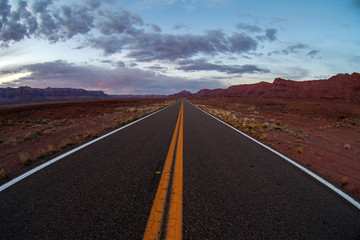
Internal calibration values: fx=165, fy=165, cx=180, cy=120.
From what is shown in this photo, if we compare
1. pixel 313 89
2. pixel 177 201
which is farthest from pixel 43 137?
pixel 313 89

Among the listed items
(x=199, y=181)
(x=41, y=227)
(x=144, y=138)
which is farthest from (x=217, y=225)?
(x=144, y=138)

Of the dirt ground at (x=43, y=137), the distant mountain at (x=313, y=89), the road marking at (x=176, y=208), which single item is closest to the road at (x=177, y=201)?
the road marking at (x=176, y=208)

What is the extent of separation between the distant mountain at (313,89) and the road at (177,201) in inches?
3597

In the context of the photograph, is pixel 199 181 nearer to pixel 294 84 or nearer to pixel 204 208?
pixel 204 208

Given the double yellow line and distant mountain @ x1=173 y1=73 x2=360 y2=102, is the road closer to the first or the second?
the double yellow line

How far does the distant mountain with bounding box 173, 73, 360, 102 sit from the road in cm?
9137

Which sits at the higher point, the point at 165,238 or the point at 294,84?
the point at 294,84

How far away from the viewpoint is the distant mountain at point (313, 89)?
292ft

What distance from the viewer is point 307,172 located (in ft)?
12.8

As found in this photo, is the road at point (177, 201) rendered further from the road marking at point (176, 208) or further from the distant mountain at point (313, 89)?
the distant mountain at point (313, 89)

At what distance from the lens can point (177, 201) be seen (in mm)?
2502

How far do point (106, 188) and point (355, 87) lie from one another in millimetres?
133628

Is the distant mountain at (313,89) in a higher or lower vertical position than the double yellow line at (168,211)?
higher

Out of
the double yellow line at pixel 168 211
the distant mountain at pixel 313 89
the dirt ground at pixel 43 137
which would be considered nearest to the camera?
the double yellow line at pixel 168 211
